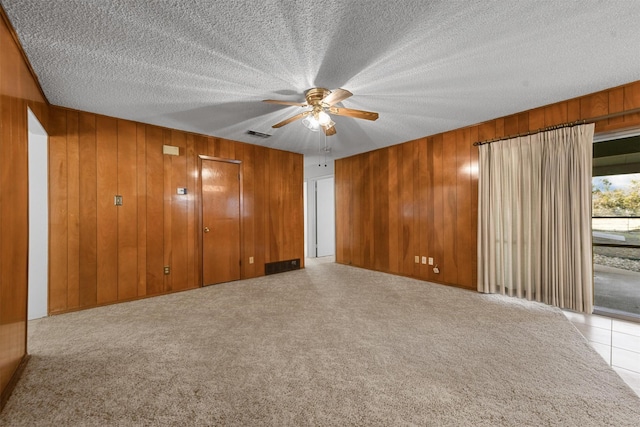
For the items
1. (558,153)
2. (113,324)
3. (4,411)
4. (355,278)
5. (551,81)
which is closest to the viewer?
(4,411)

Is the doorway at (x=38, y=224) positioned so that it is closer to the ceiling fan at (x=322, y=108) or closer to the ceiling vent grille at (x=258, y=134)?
the ceiling vent grille at (x=258, y=134)

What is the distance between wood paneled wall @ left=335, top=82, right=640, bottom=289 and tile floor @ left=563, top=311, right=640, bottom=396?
1.25 metres

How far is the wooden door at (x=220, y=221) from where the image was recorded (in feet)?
13.9

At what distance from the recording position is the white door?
699 cm

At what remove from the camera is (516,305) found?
3.13 metres

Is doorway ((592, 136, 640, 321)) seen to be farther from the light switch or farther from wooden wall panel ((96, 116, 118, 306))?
wooden wall panel ((96, 116, 118, 306))

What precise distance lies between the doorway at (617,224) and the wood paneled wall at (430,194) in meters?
1.01

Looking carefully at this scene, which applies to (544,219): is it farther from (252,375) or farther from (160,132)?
(160,132)

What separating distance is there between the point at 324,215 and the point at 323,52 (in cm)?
522

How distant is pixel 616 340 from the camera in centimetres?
231

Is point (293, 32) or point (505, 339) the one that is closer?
point (293, 32)

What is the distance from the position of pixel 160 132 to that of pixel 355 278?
382 centimetres

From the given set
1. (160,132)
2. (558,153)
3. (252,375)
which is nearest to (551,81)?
(558,153)

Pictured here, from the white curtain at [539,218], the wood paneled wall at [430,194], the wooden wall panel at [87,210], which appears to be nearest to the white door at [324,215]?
the wood paneled wall at [430,194]
